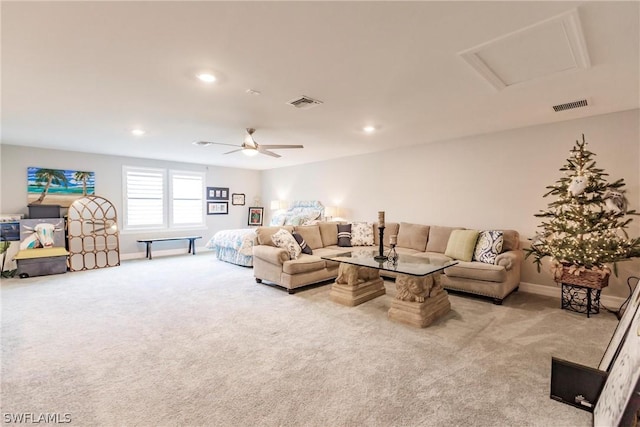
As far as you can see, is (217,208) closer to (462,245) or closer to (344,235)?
(344,235)

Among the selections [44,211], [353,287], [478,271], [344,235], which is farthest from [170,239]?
[478,271]

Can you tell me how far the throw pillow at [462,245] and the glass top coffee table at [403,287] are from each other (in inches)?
32.7

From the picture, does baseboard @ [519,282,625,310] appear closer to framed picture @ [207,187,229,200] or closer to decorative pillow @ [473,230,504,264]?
decorative pillow @ [473,230,504,264]

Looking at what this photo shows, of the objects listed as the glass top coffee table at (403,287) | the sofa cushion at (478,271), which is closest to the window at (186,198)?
the glass top coffee table at (403,287)

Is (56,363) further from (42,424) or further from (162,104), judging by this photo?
(162,104)

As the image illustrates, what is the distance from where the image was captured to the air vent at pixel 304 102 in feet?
10.4

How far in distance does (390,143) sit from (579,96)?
2730mm

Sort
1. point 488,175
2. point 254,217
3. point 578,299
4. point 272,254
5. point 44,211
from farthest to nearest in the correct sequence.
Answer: point 254,217
point 44,211
point 488,175
point 272,254
point 578,299

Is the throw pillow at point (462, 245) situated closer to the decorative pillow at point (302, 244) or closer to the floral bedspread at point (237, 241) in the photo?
the decorative pillow at point (302, 244)

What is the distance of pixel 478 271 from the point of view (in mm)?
3783

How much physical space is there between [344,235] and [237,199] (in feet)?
14.3

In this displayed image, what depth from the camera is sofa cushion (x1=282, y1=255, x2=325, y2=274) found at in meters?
4.15

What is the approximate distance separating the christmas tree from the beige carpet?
0.68 meters

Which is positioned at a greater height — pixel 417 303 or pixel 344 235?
pixel 344 235
